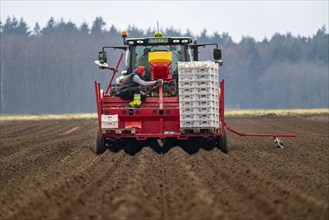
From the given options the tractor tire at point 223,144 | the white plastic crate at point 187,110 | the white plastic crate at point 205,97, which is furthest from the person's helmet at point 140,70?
the tractor tire at point 223,144

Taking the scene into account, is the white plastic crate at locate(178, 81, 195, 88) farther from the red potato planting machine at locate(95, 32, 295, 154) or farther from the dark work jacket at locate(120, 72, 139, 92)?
the dark work jacket at locate(120, 72, 139, 92)

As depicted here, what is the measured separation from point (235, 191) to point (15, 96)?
8698 centimetres

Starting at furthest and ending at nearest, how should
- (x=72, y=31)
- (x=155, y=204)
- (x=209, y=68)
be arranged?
(x=72, y=31), (x=209, y=68), (x=155, y=204)

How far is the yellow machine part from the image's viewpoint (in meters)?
15.3

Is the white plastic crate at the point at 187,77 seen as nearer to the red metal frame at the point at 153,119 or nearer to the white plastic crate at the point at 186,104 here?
the white plastic crate at the point at 186,104

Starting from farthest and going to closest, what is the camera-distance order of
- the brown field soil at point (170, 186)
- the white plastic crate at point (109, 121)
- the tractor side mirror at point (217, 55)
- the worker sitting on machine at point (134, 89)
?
the tractor side mirror at point (217, 55) < the worker sitting on machine at point (134, 89) < the white plastic crate at point (109, 121) < the brown field soil at point (170, 186)

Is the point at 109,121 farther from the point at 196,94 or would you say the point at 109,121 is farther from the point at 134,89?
the point at 196,94

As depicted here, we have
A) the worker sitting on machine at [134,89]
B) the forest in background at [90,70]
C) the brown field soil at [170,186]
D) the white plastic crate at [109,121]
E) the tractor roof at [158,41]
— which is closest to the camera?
the brown field soil at [170,186]

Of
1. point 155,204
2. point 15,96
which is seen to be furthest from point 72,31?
point 155,204

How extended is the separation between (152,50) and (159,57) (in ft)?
2.13

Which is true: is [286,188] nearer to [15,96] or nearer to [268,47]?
[15,96]

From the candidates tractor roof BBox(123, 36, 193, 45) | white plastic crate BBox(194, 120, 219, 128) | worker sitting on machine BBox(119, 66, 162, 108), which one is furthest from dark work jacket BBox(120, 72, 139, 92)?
white plastic crate BBox(194, 120, 219, 128)

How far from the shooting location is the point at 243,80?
119750mm

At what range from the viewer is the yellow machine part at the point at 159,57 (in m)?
15.3
